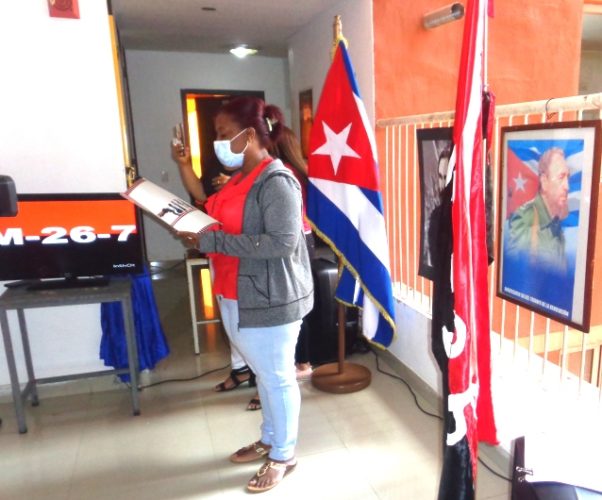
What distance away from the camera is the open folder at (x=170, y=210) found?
1665 millimetres

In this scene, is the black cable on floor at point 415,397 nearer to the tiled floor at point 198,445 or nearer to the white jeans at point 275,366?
the tiled floor at point 198,445

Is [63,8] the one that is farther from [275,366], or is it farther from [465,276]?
[465,276]

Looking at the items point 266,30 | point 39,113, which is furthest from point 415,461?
point 266,30

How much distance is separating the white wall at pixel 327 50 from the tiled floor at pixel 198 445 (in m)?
1.78

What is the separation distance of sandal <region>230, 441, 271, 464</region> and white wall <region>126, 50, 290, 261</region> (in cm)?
398

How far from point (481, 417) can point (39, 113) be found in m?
2.46

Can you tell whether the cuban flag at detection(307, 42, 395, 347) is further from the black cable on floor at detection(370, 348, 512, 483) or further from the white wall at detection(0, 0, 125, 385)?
the white wall at detection(0, 0, 125, 385)

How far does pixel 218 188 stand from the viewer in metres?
2.06

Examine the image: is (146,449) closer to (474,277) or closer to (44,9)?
(474,277)

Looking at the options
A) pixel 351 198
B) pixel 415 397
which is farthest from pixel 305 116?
pixel 415 397

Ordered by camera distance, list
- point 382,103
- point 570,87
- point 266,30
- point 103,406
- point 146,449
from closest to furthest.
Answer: point 146,449 → point 103,406 → point 382,103 → point 570,87 → point 266,30

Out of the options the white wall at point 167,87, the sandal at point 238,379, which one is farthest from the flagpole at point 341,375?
the white wall at point 167,87

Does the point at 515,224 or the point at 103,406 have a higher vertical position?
the point at 515,224

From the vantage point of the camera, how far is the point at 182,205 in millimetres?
1748
